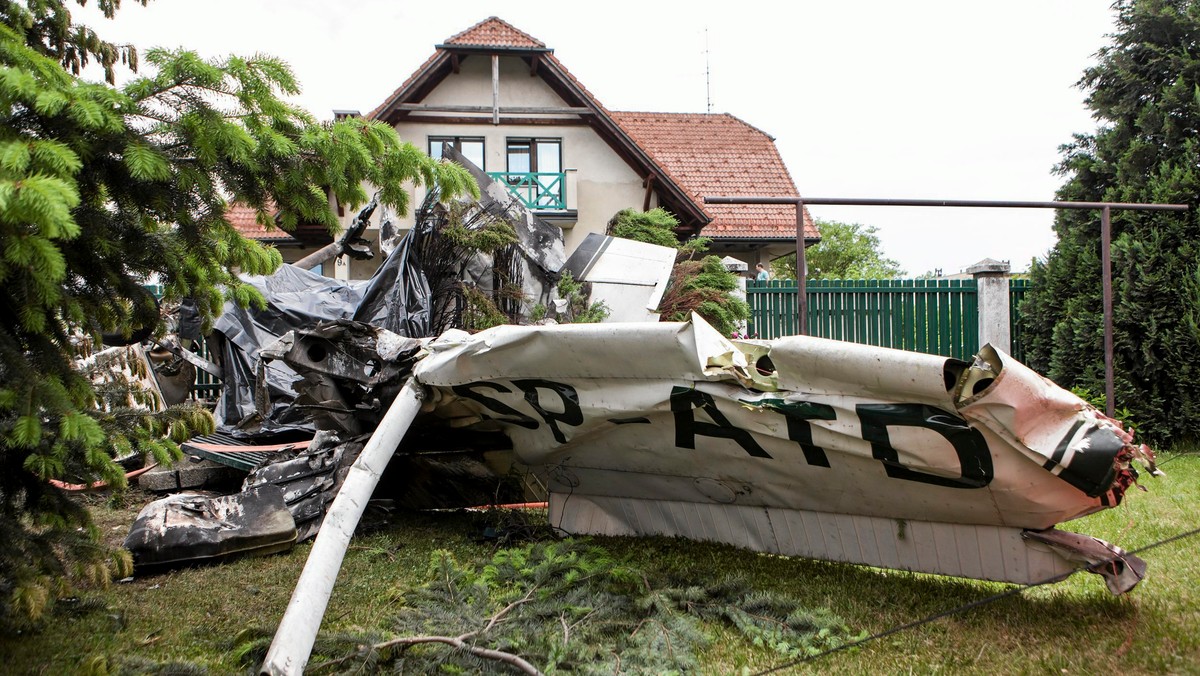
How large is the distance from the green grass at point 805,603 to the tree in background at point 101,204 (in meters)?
0.48

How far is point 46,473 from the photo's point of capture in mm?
2688

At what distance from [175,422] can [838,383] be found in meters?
2.73

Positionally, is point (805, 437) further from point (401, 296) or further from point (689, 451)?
point (401, 296)

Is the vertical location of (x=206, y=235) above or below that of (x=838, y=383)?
above

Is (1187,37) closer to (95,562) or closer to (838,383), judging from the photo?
(838,383)

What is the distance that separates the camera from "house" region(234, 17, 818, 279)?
50.3ft

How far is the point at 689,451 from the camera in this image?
13.0 ft

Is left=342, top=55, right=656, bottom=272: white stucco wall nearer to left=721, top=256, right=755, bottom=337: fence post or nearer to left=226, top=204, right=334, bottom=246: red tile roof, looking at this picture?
left=226, top=204, right=334, bottom=246: red tile roof

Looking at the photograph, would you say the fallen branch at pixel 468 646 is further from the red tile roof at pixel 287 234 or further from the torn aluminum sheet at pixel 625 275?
the red tile roof at pixel 287 234

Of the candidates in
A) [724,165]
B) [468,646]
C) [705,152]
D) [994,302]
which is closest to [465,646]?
[468,646]

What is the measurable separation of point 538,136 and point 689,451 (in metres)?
13.1

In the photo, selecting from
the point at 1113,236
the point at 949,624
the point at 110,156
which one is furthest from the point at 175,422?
the point at 1113,236

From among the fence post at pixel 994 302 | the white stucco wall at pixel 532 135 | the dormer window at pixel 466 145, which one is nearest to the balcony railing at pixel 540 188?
the white stucco wall at pixel 532 135

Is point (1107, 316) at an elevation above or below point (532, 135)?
below
